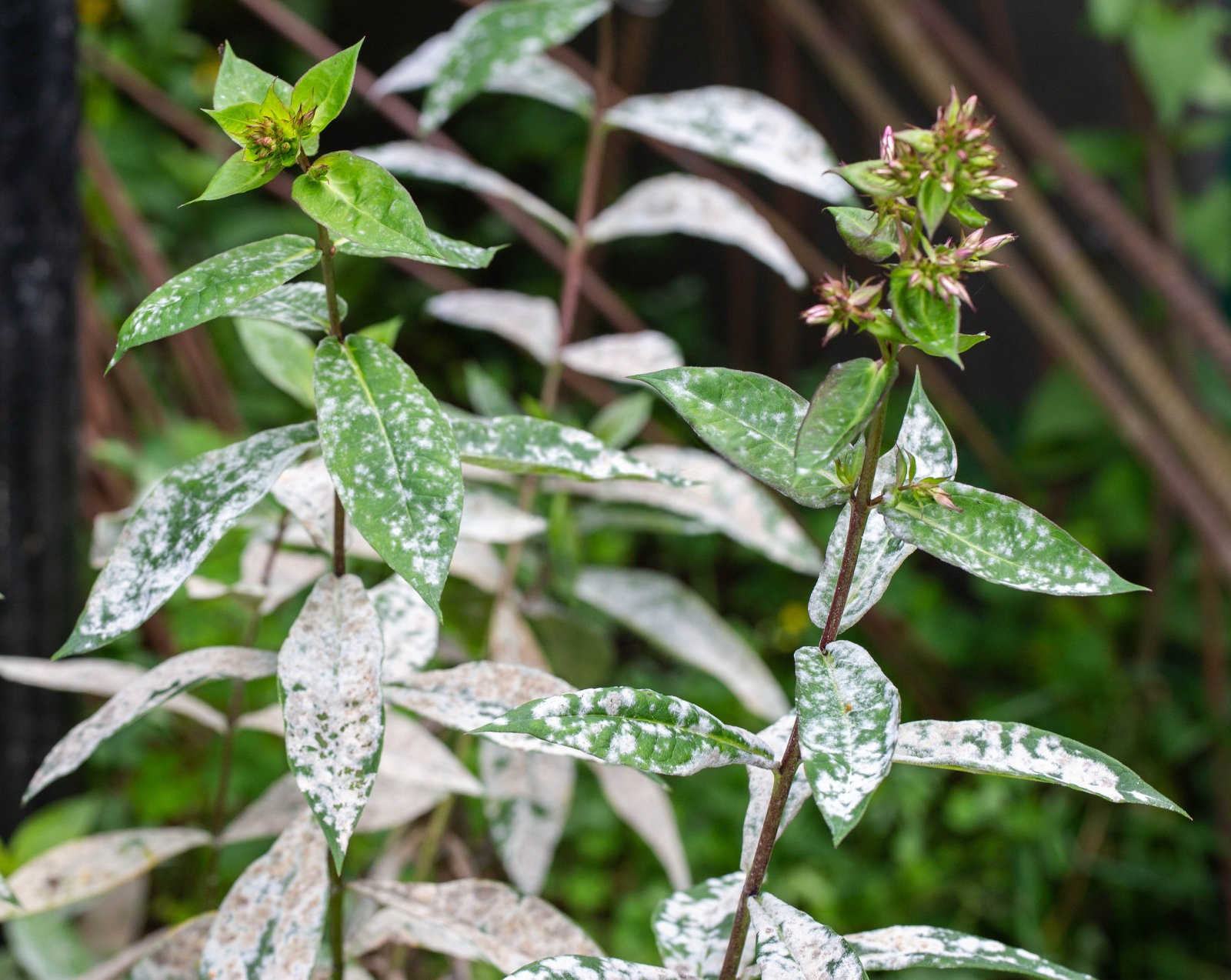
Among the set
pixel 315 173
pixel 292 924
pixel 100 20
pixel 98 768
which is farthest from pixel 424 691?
pixel 100 20

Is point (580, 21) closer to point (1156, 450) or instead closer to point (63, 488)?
point (63, 488)

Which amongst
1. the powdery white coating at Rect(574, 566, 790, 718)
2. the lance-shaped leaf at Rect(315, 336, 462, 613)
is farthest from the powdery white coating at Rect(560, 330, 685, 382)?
the lance-shaped leaf at Rect(315, 336, 462, 613)

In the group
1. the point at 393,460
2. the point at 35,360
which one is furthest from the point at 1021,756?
the point at 35,360

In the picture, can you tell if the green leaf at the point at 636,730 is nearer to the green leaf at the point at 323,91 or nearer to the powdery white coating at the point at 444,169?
the green leaf at the point at 323,91

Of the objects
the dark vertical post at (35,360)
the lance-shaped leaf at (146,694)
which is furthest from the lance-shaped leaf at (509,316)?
the lance-shaped leaf at (146,694)

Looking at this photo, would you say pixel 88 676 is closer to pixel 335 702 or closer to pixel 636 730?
pixel 335 702

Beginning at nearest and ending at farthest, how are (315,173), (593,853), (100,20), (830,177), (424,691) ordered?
(315,173) → (424,691) → (830,177) → (593,853) → (100,20)
